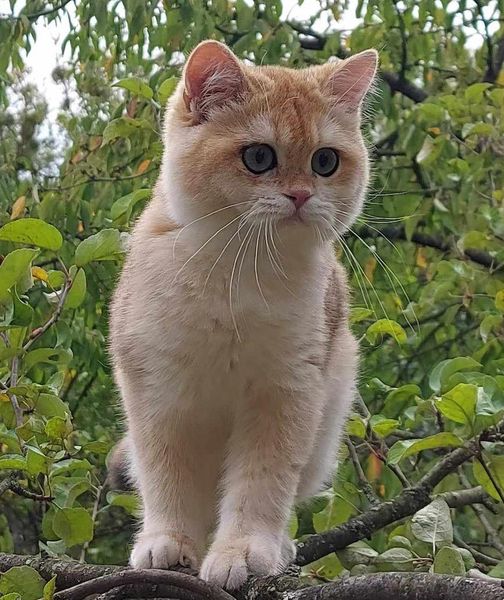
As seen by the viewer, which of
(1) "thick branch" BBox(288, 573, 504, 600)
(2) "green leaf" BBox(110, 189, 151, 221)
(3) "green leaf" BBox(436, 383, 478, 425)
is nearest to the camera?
(1) "thick branch" BBox(288, 573, 504, 600)

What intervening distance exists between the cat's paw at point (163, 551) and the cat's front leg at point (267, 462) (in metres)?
0.06

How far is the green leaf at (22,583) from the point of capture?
1235 millimetres

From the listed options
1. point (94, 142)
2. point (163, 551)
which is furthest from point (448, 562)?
point (94, 142)

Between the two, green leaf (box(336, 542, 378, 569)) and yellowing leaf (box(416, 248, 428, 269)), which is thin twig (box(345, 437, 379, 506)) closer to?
green leaf (box(336, 542, 378, 569))

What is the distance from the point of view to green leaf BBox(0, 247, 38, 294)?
138 centimetres

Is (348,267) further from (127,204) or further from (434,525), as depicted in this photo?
(434,525)

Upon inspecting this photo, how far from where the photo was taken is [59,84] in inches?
172

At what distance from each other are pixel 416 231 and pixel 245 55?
0.97 m

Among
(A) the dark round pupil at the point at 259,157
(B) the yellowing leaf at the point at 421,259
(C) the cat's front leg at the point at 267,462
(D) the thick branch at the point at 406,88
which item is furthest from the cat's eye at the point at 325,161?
(D) the thick branch at the point at 406,88

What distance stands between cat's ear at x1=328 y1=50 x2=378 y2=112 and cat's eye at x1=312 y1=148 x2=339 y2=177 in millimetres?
153

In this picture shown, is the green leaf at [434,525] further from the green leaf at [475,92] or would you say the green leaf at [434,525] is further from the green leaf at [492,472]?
the green leaf at [475,92]

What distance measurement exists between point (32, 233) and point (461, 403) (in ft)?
2.53

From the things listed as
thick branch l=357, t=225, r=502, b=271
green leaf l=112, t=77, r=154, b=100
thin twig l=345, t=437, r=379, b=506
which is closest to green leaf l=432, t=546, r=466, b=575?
thin twig l=345, t=437, r=379, b=506

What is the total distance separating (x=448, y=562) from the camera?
4.09 feet
